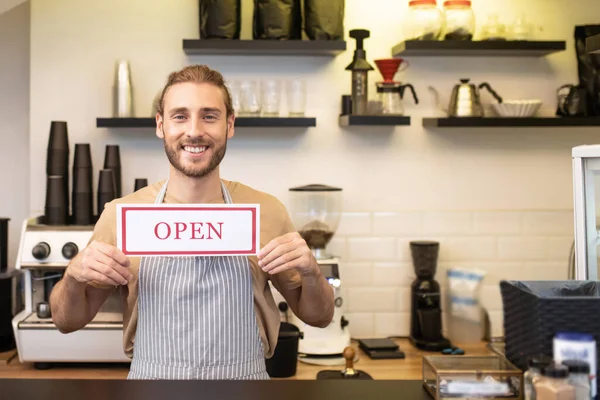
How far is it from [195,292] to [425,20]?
1721 millimetres

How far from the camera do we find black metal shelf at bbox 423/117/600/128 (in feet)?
10.7

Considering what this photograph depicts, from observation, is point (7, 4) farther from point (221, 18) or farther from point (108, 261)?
point (108, 261)

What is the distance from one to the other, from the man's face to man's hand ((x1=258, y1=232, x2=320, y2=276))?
12.1 inches

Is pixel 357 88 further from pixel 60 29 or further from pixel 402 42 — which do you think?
pixel 60 29

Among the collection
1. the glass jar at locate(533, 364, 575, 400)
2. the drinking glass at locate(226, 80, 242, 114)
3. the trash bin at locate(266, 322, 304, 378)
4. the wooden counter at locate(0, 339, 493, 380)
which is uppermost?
the drinking glass at locate(226, 80, 242, 114)

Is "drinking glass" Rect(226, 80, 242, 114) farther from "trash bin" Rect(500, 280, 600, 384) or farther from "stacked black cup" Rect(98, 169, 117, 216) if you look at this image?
"trash bin" Rect(500, 280, 600, 384)

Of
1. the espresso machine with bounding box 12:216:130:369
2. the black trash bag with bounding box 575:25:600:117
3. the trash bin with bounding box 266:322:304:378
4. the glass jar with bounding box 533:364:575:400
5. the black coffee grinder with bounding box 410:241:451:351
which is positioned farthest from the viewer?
the black trash bag with bounding box 575:25:600:117

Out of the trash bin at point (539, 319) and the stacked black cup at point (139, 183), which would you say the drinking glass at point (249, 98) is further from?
the trash bin at point (539, 319)

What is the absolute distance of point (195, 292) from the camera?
6.51 ft

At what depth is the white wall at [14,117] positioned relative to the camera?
3395mm

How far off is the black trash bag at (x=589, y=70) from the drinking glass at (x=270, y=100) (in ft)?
4.21

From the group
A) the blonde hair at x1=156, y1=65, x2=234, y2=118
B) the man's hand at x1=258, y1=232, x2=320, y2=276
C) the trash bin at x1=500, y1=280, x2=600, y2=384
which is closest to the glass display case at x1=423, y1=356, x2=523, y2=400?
the trash bin at x1=500, y1=280, x2=600, y2=384

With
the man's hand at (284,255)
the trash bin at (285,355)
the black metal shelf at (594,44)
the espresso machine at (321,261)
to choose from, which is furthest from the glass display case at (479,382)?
the espresso machine at (321,261)

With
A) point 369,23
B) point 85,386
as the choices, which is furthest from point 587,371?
point 369,23
